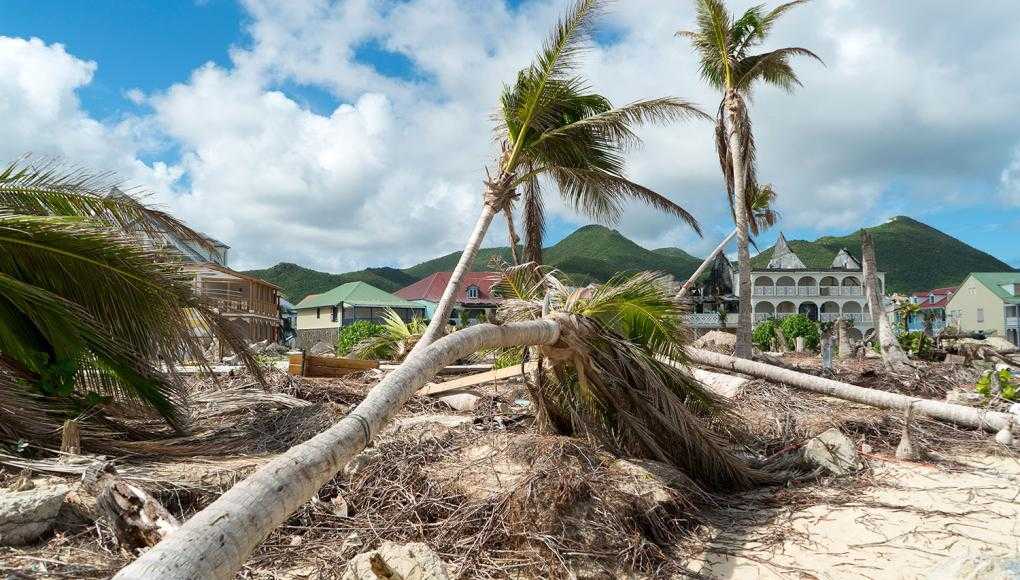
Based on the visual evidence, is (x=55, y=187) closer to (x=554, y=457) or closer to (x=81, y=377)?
(x=81, y=377)

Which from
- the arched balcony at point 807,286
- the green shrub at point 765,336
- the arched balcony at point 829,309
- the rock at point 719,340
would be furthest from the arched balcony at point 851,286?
the rock at point 719,340

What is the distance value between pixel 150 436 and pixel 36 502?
91.6 inches

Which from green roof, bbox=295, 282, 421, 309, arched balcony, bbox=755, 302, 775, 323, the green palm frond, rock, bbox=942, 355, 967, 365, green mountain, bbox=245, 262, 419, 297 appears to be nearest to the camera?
rock, bbox=942, 355, 967, 365

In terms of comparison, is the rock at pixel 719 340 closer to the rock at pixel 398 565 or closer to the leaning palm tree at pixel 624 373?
the leaning palm tree at pixel 624 373

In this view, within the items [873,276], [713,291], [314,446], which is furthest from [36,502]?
[713,291]

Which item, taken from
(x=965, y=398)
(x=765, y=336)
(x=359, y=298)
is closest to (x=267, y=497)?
(x=965, y=398)

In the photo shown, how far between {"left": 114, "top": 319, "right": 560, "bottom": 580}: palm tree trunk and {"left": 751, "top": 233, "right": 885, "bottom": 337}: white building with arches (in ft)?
164

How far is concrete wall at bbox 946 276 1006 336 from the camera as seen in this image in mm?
56219

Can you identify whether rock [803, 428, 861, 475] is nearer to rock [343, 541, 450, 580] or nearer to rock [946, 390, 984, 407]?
rock [946, 390, 984, 407]

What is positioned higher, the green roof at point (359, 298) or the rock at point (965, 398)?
the green roof at point (359, 298)

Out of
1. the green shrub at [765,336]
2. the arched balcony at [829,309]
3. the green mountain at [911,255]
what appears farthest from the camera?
the green mountain at [911,255]

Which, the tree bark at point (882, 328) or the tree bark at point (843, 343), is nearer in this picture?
the tree bark at point (882, 328)

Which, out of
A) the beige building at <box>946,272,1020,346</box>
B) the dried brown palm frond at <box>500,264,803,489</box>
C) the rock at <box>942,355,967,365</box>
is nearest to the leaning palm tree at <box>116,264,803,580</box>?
the dried brown palm frond at <box>500,264,803,489</box>

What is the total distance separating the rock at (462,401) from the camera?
7.55 metres
